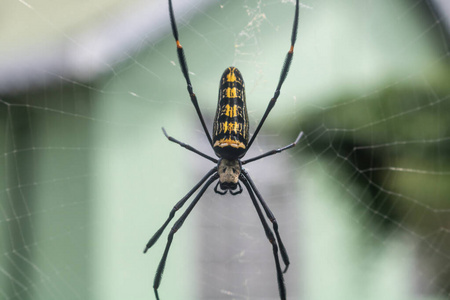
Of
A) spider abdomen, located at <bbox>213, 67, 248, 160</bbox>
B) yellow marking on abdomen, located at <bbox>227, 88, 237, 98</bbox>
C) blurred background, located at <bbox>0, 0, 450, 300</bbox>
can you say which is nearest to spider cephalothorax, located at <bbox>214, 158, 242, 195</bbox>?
spider abdomen, located at <bbox>213, 67, 248, 160</bbox>

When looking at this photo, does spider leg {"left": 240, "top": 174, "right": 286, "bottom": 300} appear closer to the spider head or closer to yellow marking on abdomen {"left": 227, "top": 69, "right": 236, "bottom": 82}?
the spider head

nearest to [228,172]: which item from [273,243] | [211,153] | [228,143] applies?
[228,143]

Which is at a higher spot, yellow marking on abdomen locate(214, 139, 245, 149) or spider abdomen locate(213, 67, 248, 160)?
spider abdomen locate(213, 67, 248, 160)

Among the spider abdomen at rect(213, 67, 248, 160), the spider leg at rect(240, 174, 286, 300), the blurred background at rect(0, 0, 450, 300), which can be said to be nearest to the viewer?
the spider abdomen at rect(213, 67, 248, 160)

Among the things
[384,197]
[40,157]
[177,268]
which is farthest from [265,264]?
[40,157]

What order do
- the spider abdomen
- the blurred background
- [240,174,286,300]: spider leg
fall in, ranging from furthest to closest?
1. the blurred background
2. [240,174,286,300]: spider leg
3. the spider abdomen

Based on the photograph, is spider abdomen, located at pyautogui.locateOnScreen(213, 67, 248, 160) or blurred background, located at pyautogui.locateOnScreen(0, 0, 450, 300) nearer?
spider abdomen, located at pyautogui.locateOnScreen(213, 67, 248, 160)

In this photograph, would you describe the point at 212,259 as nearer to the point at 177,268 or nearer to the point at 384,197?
the point at 177,268

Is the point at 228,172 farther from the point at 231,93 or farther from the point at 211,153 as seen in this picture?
the point at 211,153
